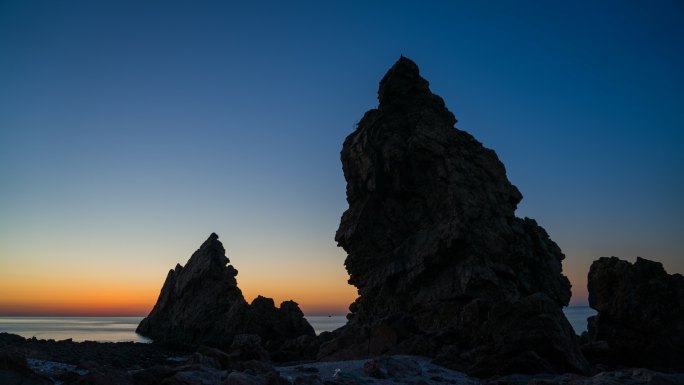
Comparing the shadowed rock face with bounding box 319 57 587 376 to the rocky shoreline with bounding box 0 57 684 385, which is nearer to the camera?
the rocky shoreline with bounding box 0 57 684 385

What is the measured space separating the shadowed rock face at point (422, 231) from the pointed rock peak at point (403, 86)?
4.5 inches

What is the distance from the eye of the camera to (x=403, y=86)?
52.6 metres

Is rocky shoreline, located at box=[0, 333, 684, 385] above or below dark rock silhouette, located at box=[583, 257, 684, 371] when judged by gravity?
below

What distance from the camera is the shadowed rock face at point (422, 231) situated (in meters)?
37.9

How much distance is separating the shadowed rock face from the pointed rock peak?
0.11m

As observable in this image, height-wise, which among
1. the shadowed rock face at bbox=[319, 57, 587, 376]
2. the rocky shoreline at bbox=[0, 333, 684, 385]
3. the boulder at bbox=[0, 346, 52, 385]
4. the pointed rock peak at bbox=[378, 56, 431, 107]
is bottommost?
the rocky shoreline at bbox=[0, 333, 684, 385]

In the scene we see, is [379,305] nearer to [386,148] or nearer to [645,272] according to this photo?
[386,148]

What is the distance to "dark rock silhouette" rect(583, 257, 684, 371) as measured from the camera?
23.5 meters

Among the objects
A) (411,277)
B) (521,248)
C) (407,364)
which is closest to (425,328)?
(411,277)

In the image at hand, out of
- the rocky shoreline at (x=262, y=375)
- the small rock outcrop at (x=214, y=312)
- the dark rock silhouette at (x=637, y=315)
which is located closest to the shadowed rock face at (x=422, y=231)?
the dark rock silhouette at (x=637, y=315)

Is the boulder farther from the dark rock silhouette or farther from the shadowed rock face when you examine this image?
the dark rock silhouette

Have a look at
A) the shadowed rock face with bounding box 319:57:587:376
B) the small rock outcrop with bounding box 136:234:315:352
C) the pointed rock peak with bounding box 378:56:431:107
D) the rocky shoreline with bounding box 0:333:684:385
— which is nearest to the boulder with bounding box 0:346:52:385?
the rocky shoreline with bounding box 0:333:684:385

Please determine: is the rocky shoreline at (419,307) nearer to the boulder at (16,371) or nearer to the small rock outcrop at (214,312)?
the boulder at (16,371)

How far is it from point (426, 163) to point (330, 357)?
81.1 feet
